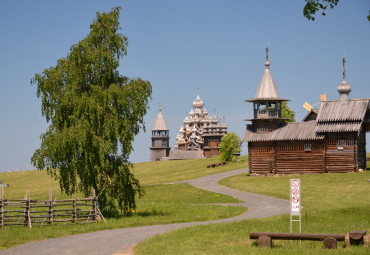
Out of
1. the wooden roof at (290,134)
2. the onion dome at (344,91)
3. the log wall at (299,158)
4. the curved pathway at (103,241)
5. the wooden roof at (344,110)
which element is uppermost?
the onion dome at (344,91)

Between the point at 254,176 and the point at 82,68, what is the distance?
33.4 meters

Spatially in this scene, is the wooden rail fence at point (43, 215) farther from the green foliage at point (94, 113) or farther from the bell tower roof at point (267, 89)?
the bell tower roof at point (267, 89)

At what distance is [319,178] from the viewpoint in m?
57.7

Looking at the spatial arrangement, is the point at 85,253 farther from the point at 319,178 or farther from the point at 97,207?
the point at 319,178

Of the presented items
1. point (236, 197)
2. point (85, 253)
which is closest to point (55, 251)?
point (85, 253)

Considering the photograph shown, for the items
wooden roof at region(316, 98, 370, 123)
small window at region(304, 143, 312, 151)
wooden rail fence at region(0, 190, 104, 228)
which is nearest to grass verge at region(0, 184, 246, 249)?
wooden rail fence at region(0, 190, 104, 228)

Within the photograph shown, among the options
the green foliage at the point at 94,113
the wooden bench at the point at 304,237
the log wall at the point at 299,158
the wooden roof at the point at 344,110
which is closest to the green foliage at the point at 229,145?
the log wall at the point at 299,158

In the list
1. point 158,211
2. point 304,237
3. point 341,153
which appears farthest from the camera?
point 341,153

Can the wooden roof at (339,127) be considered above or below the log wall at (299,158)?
above

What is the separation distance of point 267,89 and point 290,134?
6079 mm

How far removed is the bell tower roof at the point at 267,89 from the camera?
64.6 m

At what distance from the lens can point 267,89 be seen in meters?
65.3

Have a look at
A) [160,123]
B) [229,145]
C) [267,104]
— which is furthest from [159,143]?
[267,104]

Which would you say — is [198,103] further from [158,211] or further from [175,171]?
[158,211]
